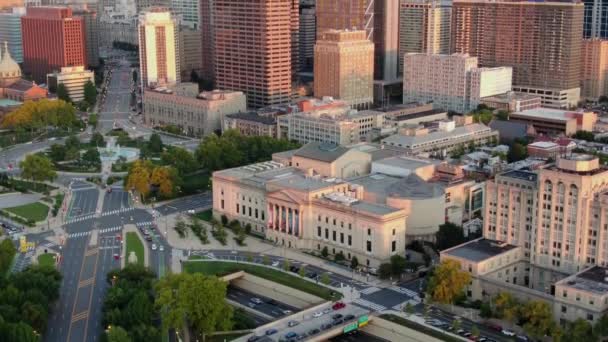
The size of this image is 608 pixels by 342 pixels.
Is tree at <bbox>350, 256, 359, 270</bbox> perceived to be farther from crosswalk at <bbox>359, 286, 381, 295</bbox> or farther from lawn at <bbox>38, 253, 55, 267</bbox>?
lawn at <bbox>38, 253, 55, 267</bbox>

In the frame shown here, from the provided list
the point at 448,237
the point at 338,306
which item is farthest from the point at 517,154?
the point at 338,306

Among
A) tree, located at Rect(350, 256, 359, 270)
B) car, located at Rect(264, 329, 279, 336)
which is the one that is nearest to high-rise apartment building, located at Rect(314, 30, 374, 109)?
tree, located at Rect(350, 256, 359, 270)

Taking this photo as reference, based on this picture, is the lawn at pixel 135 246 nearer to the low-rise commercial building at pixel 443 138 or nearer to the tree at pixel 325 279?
the tree at pixel 325 279

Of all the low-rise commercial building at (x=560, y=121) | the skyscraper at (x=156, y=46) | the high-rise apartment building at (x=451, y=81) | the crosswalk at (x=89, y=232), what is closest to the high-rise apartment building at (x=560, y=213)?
the crosswalk at (x=89, y=232)

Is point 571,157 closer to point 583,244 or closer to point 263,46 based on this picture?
point 583,244

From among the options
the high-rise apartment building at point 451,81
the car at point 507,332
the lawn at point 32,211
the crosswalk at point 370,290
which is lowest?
the car at point 507,332

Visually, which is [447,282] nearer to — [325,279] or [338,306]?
[338,306]

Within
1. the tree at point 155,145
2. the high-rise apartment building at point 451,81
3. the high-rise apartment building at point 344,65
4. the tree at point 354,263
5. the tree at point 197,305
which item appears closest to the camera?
the tree at point 197,305
